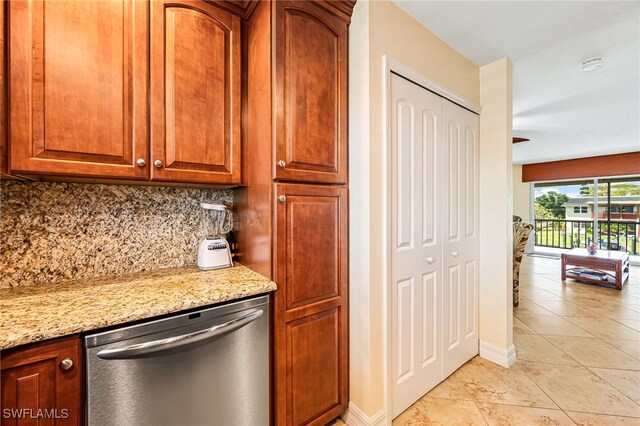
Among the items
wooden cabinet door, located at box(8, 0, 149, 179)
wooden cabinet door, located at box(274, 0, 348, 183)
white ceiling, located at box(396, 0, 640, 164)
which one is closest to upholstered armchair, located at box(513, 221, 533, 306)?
white ceiling, located at box(396, 0, 640, 164)

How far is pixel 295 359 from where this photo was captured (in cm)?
131

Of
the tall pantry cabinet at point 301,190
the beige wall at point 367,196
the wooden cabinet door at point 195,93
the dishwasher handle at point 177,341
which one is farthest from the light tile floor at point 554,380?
the wooden cabinet door at point 195,93

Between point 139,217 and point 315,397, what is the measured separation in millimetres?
1335

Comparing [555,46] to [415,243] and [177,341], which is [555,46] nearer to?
[415,243]

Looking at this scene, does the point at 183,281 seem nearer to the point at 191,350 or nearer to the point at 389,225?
the point at 191,350

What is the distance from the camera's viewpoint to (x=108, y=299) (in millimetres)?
1032

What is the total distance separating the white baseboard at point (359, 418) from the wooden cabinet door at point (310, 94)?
127 centimetres

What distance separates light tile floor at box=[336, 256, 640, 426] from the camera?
1.63 meters

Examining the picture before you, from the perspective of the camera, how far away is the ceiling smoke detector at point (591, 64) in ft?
7.00

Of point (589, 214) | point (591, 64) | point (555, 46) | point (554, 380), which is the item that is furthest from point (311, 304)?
point (589, 214)

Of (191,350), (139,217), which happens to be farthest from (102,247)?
(191,350)

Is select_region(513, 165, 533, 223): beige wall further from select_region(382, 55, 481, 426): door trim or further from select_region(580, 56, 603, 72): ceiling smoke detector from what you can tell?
select_region(382, 55, 481, 426): door trim

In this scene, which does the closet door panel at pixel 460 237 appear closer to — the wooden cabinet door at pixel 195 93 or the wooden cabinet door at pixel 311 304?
the wooden cabinet door at pixel 311 304

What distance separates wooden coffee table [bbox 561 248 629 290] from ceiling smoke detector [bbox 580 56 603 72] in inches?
135
